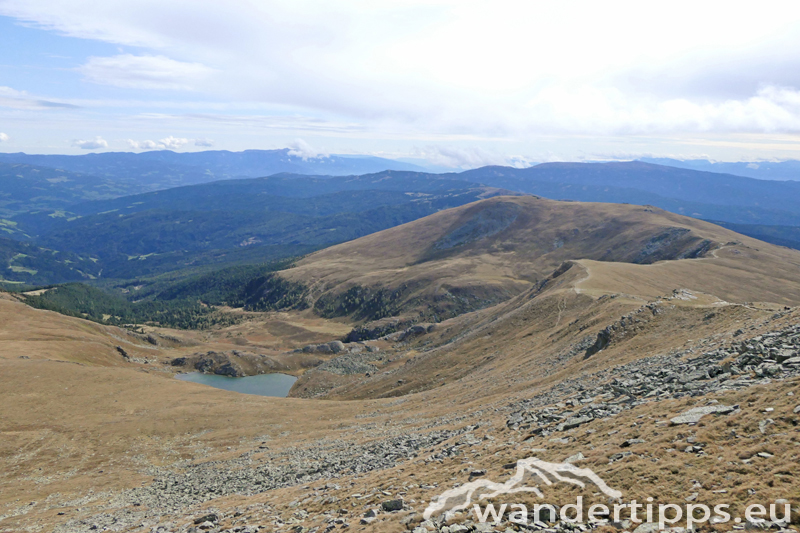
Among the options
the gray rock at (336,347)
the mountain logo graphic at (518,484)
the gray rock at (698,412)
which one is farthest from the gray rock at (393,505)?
the gray rock at (336,347)

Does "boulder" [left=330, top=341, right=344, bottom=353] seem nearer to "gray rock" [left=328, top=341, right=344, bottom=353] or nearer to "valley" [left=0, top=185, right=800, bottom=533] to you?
"gray rock" [left=328, top=341, right=344, bottom=353]

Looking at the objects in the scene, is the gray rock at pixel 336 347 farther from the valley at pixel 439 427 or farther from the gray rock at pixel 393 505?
the gray rock at pixel 393 505

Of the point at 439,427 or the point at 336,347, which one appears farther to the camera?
the point at 336,347

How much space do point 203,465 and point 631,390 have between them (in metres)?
49.6

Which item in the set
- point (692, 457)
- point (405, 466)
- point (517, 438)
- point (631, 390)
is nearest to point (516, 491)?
point (692, 457)

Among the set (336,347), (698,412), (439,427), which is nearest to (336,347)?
(336,347)

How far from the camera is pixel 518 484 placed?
21.7 m

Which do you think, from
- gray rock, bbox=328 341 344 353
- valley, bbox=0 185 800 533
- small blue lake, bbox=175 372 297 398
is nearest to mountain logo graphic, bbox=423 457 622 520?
valley, bbox=0 185 800 533

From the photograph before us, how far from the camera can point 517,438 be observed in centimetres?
3077

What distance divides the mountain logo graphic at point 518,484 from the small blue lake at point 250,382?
405 ft

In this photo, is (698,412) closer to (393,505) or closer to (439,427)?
(393,505)

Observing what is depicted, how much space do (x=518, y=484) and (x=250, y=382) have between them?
476ft

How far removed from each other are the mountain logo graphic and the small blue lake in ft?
405

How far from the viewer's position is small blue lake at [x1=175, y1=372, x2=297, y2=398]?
141 meters
